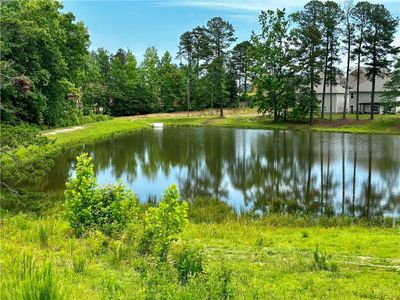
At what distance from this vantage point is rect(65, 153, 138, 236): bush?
1053cm

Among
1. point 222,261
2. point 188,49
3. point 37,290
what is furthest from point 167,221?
point 188,49

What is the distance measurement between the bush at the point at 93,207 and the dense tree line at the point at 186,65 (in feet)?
25.8

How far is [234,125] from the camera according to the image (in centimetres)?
5709

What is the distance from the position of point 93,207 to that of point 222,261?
4.31 meters

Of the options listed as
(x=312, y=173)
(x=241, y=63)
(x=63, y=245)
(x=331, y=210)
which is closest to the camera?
(x=63, y=245)

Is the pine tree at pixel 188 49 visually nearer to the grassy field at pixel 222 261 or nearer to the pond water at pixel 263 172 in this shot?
the pond water at pixel 263 172

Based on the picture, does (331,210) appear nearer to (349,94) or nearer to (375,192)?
(375,192)

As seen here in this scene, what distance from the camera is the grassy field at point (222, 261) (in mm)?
5211

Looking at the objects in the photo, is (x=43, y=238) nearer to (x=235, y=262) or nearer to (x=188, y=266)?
(x=235, y=262)

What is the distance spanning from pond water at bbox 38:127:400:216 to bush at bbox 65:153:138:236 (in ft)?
21.4

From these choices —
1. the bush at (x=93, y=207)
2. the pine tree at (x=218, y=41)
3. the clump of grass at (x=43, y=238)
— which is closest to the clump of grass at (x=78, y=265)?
the clump of grass at (x=43, y=238)

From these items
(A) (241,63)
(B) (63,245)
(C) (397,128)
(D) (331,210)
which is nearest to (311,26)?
(C) (397,128)

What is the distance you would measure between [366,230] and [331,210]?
3085mm

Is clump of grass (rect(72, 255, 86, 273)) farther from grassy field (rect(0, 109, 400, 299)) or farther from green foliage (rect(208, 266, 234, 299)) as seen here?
green foliage (rect(208, 266, 234, 299))
